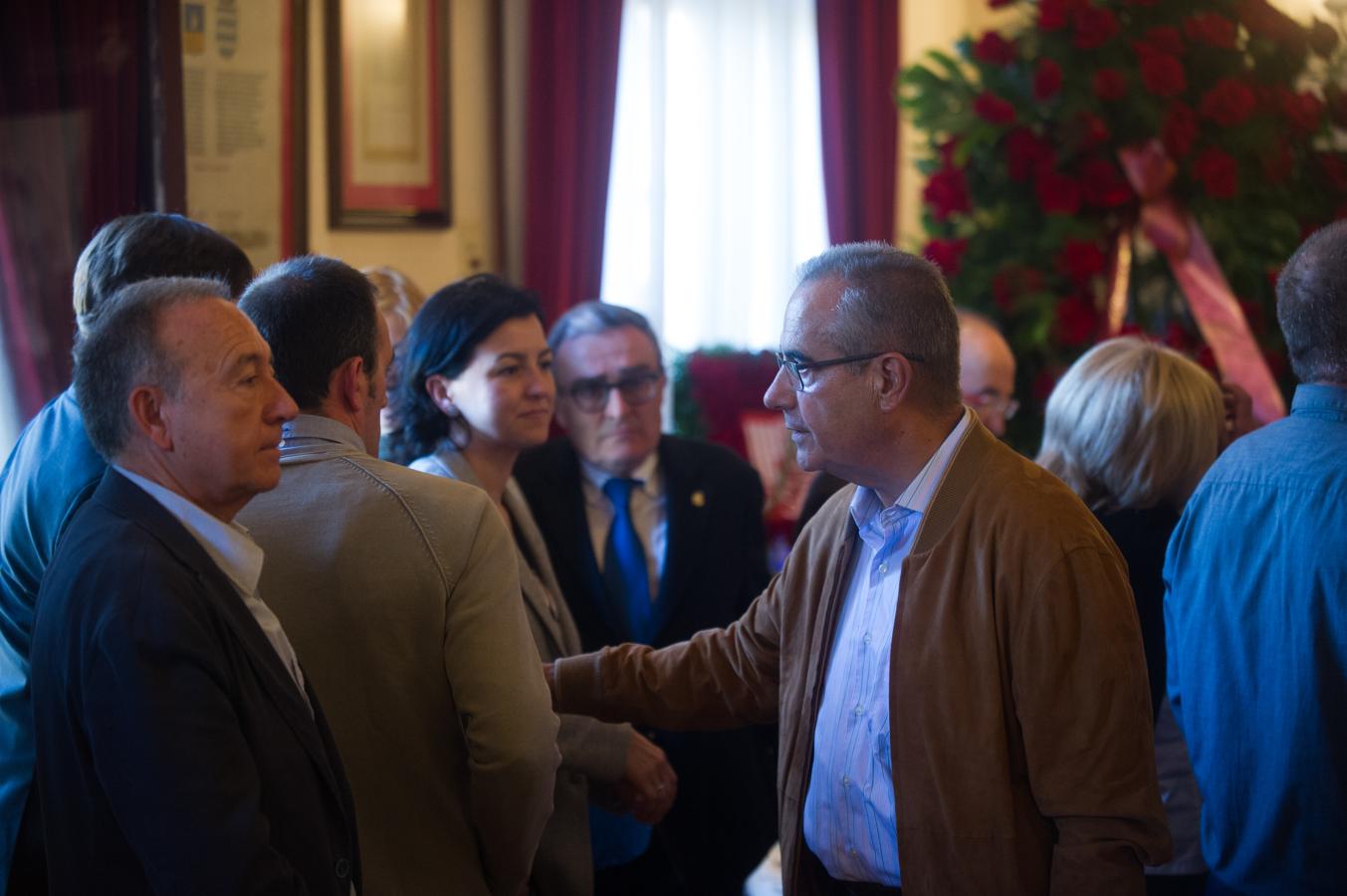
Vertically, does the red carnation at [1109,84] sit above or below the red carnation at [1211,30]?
below

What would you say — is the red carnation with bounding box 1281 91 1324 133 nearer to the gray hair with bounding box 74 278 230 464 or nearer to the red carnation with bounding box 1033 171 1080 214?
the red carnation with bounding box 1033 171 1080 214

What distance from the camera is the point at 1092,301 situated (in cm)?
418

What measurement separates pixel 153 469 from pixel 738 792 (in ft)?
5.46

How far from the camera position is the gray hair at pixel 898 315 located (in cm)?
179

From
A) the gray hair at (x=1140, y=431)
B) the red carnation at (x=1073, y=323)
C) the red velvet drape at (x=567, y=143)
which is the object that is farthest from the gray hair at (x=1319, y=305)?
the red velvet drape at (x=567, y=143)

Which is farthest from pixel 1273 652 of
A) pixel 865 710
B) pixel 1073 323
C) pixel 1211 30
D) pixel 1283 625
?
pixel 1211 30

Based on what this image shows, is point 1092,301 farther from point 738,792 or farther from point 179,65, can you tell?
point 179,65

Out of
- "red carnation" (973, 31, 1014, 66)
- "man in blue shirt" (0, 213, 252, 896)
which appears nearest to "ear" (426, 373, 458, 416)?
"man in blue shirt" (0, 213, 252, 896)

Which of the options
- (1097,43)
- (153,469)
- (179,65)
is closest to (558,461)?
(179,65)

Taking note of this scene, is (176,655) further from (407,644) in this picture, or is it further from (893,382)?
(893,382)

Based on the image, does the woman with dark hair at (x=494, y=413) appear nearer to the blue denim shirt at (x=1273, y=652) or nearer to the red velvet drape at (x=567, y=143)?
the blue denim shirt at (x=1273, y=652)

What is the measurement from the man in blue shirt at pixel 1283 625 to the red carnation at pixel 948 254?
2229mm

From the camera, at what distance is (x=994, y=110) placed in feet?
13.5

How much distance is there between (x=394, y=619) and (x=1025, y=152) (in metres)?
3.04
